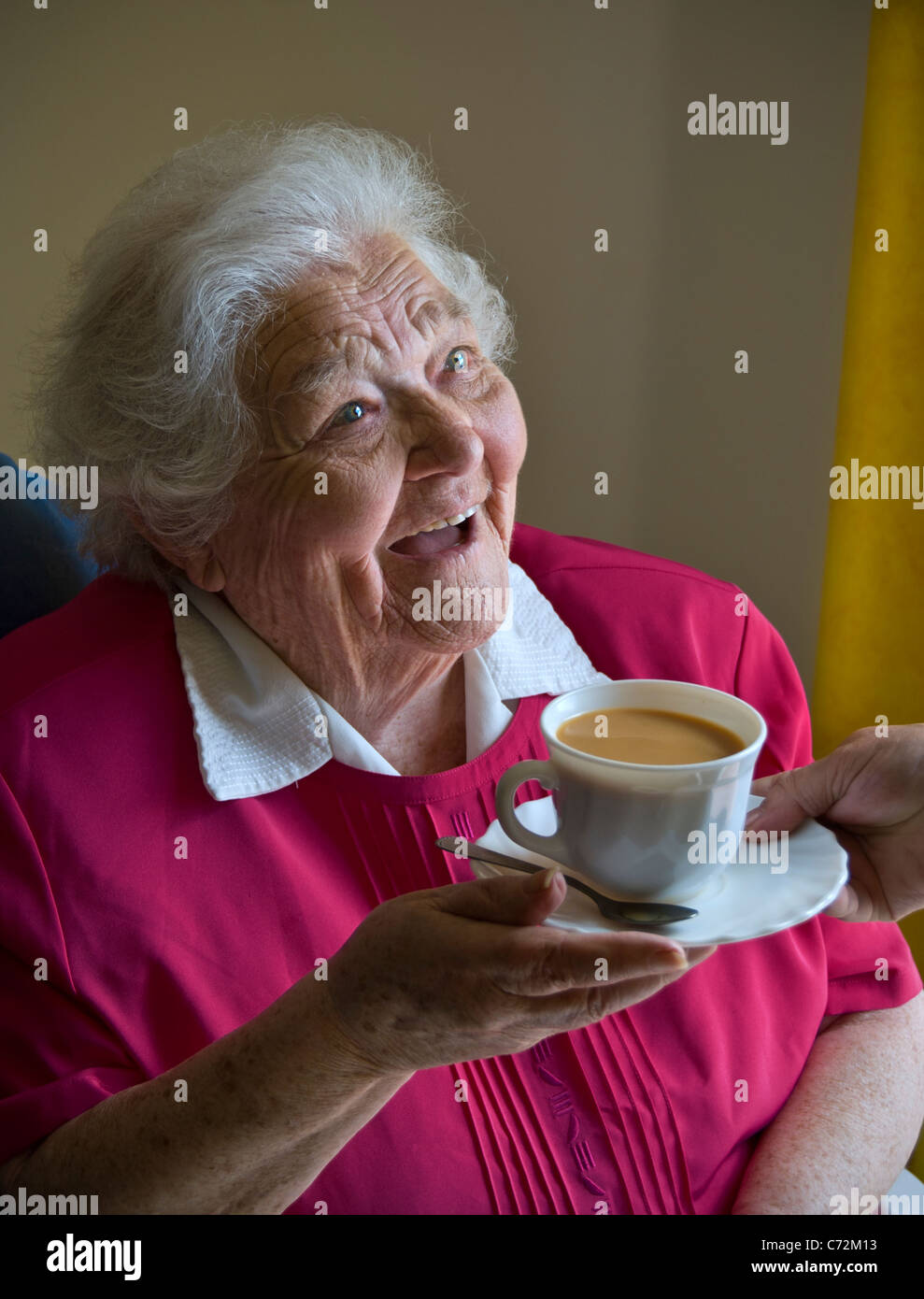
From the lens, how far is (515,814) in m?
0.88

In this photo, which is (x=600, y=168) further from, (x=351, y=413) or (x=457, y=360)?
(x=351, y=413)

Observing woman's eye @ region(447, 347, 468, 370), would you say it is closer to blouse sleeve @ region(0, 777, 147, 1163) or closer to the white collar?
the white collar

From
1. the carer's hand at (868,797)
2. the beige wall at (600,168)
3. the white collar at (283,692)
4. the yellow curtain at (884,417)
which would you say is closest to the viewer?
the carer's hand at (868,797)

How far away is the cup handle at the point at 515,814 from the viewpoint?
2.80ft

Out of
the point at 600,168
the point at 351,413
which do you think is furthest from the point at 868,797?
the point at 600,168

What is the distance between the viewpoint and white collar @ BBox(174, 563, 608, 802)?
119 cm

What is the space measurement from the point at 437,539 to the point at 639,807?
0.54 meters

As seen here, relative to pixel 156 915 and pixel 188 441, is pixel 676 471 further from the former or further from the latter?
pixel 156 915

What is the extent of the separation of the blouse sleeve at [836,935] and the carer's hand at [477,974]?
0.59 meters

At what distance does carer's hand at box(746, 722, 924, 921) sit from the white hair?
64 centimetres

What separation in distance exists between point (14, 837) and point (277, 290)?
0.62 meters

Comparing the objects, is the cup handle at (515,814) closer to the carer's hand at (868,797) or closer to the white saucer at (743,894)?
the white saucer at (743,894)

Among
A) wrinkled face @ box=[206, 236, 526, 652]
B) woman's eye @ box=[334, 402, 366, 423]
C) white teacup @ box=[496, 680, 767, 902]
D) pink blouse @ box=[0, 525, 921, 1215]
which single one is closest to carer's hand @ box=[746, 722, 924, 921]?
white teacup @ box=[496, 680, 767, 902]

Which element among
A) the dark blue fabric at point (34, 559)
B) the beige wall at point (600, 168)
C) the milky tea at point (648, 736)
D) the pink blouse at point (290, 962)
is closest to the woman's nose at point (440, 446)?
the pink blouse at point (290, 962)
